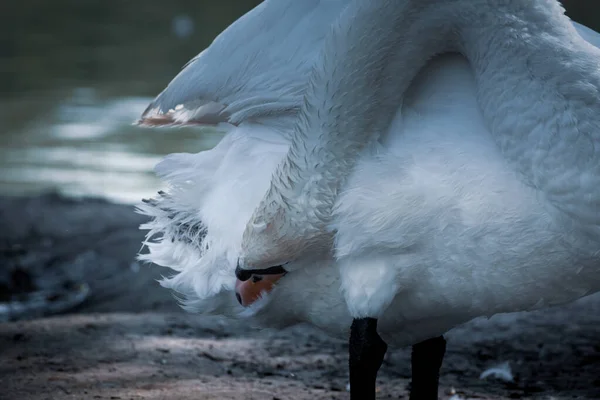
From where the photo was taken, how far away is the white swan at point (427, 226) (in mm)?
2383

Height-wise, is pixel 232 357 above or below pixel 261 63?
below

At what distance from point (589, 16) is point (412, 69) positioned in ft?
35.9

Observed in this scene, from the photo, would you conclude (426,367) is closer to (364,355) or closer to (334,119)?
(364,355)

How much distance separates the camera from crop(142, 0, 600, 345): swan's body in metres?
2.38

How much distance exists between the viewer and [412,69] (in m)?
2.61

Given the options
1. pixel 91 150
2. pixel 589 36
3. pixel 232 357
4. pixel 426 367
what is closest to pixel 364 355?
pixel 426 367

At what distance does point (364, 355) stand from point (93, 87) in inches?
318

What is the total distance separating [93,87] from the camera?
33.8 feet

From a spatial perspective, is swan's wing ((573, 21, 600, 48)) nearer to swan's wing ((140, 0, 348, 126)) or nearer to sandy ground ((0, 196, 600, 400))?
swan's wing ((140, 0, 348, 126))

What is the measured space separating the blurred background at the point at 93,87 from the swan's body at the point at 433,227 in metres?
4.21

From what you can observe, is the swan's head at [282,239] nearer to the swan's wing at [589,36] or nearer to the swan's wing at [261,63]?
the swan's wing at [261,63]

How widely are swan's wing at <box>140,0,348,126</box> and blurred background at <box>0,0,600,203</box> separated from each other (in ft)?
13.6

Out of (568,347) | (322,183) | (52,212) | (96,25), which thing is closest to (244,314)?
(322,183)

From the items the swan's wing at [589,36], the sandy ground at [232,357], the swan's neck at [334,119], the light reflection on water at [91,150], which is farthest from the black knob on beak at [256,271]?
the light reflection on water at [91,150]
